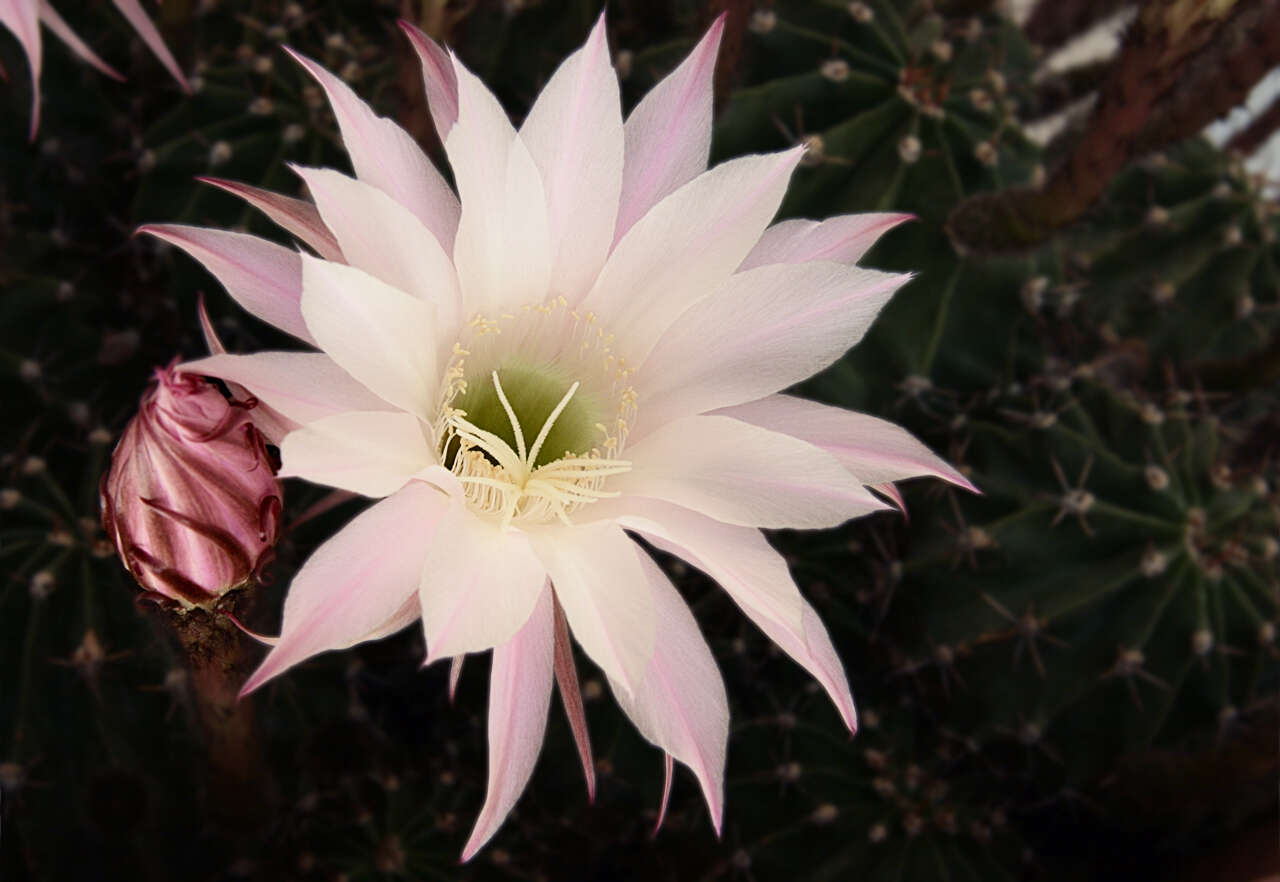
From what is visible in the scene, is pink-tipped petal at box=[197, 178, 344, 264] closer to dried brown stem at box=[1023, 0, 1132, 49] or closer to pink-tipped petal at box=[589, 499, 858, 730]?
pink-tipped petal at box=[589, 499, 858, 730]

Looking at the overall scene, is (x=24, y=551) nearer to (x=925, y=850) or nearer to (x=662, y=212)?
(x=662, y=212)

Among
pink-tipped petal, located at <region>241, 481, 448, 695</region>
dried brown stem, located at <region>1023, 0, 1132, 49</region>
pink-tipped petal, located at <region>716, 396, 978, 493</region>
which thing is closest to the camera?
pink-tipped petal, located at <region>241, 481, 448, 695</region>

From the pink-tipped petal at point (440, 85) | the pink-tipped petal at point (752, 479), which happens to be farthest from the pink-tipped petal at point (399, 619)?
the pink-tipped petal at point (440, 85)

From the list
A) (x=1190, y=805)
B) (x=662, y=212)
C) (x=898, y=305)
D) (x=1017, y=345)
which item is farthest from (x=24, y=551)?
(x=1190, y=805)

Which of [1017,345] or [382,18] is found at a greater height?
[382,18]

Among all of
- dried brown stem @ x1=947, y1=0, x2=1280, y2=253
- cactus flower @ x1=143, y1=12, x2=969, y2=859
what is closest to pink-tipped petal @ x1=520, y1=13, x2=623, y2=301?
cactus flower @ x1=143, y1=12, x2=969, y2=859

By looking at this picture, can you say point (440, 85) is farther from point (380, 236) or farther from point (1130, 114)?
point (1130, 114)

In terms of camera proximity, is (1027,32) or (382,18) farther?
(1027,32)
